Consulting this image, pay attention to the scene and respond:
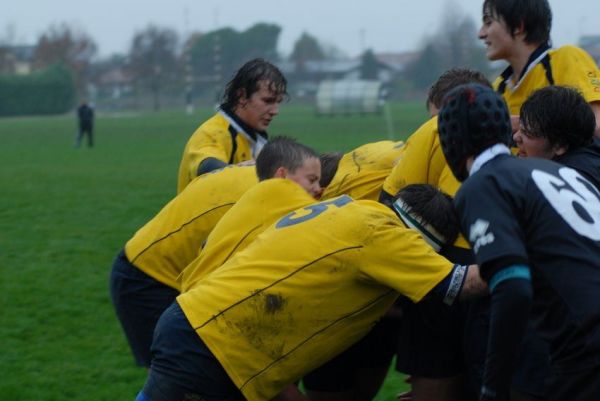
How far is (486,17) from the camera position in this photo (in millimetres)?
4301

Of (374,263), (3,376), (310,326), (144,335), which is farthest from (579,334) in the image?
(3,376)

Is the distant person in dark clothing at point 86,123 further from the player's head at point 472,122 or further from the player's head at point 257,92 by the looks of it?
the player's head at point 472,122

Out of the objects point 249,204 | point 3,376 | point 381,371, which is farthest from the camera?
point 3,376

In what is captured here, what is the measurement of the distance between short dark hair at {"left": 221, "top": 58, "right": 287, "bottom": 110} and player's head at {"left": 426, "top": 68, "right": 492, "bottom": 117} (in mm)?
1155

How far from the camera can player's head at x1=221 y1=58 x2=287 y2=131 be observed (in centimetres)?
543

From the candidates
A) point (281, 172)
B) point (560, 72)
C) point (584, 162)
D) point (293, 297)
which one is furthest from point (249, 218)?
point (560, 72)

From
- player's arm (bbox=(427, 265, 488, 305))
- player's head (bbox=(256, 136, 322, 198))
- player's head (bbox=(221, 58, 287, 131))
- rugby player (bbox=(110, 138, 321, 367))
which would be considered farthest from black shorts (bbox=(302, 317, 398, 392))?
player's head (bbox=(221, 58, 287, 131))

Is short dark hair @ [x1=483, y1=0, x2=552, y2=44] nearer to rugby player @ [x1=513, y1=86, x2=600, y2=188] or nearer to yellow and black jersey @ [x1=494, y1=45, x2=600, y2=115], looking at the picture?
yellow and black jersey @ [x1=494, y1=45, x2=600, y2=115]

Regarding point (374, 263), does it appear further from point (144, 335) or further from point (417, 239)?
point (144, 335)

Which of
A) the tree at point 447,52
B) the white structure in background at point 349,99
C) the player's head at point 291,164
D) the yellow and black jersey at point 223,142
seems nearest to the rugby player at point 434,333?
the player's head at point 291,164

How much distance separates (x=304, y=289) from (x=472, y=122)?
0.86 metres

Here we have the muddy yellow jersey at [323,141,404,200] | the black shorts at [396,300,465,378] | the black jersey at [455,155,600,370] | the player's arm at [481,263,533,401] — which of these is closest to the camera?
the player's arm at [481,263,533,401]

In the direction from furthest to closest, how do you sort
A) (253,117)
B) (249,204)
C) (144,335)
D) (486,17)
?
(253,117), (144,335), (486,17), (249,204)

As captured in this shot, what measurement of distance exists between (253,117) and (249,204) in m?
1.77
